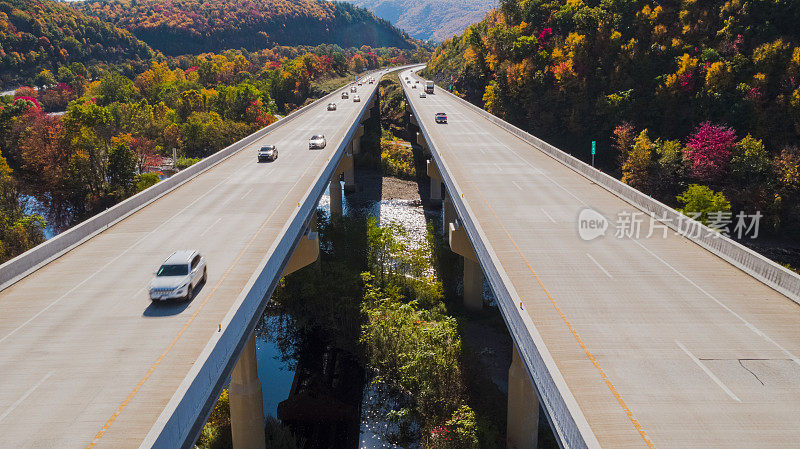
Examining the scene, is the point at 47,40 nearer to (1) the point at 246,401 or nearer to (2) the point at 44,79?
(2) the point at 44,79

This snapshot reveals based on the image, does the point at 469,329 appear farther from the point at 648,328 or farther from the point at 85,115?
the point at 85,115

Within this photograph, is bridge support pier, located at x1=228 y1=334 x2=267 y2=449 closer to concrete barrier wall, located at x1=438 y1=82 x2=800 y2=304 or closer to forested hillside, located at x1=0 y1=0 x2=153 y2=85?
concrete barrier wall, located at x1=438 y1=82 x2=800 y2=304

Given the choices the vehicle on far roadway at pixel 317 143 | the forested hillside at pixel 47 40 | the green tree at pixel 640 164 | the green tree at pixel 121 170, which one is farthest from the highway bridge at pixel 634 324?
the forested hillside at pixel 47 40

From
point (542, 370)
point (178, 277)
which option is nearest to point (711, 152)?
point (542, 370)

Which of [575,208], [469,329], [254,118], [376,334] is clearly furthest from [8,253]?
[254,118]

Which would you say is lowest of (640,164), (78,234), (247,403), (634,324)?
(247,403)

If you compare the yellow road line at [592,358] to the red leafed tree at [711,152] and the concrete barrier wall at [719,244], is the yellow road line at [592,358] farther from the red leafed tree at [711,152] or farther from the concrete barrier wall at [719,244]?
the red leafed tree at [711,152]
